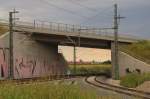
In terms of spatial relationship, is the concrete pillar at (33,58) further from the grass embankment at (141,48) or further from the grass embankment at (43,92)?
the grass embankment at (43,92)

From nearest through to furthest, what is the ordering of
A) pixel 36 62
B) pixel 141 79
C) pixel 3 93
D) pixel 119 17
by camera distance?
1. pixel 3 93
2. pixel 141 79
3. pixel 119 17
4. pixel 36 62

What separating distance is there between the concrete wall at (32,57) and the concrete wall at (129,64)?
12.6 meters

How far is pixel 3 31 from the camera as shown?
7794cm

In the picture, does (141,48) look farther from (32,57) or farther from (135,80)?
(135,80)

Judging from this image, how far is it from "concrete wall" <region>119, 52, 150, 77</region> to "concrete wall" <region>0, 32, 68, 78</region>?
12.6 metres

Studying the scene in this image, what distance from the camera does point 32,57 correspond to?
81750mm

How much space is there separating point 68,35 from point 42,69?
28.1 feet

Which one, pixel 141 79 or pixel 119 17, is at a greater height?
pixel 119 17

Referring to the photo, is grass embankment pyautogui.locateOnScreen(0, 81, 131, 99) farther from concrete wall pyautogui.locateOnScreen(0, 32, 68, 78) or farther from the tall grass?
concrete wall pyautogui.locateOnScreen(0, 32, 68, 78)

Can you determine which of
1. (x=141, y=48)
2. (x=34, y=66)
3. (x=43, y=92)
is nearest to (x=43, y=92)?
(x=43, y=92)

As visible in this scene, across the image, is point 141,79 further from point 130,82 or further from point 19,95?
point 19,95

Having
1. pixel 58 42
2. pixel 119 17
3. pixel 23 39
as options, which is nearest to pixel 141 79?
pixel 119 17

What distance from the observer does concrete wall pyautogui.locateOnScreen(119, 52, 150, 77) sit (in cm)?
8474

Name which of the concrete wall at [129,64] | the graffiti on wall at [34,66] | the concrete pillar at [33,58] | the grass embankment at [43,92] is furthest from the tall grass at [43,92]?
the concrete wall at [129,64]
